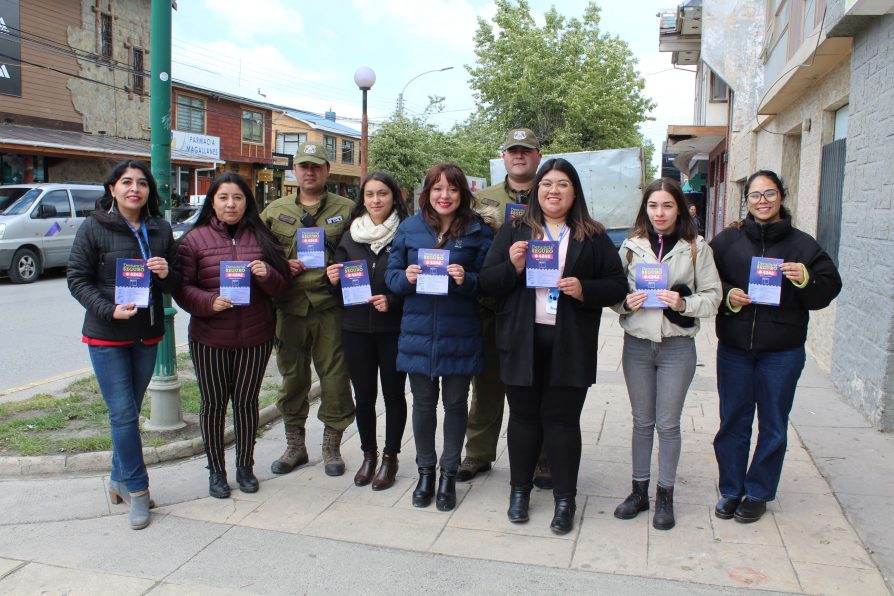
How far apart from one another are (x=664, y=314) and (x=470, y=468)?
5.56ft

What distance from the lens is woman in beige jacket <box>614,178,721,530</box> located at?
12.5 ft

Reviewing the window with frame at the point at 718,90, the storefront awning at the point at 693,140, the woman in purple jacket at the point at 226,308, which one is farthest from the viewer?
the window with frame at the point at 718,90

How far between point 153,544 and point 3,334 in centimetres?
717

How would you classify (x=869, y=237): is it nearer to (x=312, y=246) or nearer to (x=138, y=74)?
(x=312, y=246)

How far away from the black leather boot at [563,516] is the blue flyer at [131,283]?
2.45 metres

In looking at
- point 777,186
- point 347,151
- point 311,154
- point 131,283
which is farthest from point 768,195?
point 347,151

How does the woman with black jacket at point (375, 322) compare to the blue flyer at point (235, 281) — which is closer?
the blue flyer at point (235, 281)

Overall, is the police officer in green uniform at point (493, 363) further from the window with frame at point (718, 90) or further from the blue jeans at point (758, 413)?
the window with frame at point (718, 90)

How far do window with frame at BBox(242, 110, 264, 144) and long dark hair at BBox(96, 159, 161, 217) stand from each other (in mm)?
33650

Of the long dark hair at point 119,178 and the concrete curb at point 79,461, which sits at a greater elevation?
the long dark hair at point 119,178

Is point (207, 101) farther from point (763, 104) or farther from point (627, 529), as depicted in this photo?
point (627, 529)

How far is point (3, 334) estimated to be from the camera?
9.57 meters

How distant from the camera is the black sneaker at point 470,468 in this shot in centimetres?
475

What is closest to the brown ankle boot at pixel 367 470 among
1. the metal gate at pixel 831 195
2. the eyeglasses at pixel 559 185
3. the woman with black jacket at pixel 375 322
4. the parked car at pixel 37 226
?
the woman with black jacket at pixel 375 322
